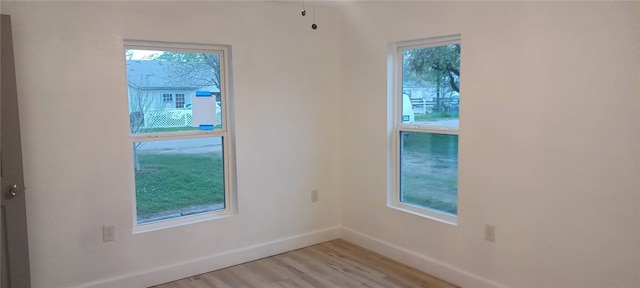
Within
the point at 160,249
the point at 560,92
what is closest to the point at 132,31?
the point at 160,249

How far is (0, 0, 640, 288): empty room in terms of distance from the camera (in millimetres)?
2584

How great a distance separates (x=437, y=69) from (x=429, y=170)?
2.70 ft

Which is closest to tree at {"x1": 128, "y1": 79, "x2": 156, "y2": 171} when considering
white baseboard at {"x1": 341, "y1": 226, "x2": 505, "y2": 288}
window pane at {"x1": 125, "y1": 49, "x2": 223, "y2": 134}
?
window pane at {"x1": 125, "y1": 49, "x2": 223, "y2": 134}

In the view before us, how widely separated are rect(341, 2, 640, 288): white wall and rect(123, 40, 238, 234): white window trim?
4.53 ft

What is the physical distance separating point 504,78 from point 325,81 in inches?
70.1

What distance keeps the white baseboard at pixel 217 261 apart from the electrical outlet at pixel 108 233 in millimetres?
300

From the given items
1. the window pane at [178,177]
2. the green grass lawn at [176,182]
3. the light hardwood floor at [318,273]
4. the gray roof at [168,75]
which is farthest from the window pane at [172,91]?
the light hardwood floor at [318,273]

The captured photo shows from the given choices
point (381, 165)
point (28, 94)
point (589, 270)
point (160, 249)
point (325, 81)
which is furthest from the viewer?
point (325, 81)

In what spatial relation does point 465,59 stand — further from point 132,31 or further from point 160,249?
point 160,249

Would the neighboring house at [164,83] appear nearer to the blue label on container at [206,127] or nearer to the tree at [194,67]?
the tree at [194,67]

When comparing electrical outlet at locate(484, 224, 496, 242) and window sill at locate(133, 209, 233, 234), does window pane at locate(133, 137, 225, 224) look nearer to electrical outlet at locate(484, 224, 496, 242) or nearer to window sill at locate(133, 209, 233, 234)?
window sill at locate(133, 209, 233, 234)

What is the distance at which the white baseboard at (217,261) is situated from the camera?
A: 10.8ft

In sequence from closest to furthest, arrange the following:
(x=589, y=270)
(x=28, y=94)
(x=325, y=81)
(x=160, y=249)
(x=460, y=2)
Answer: (x=589, y=270)
(x=28, y=94)
(x=460, y=2)
(x=160, y=249)
(x=325, y=81)

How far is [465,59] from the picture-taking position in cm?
316
